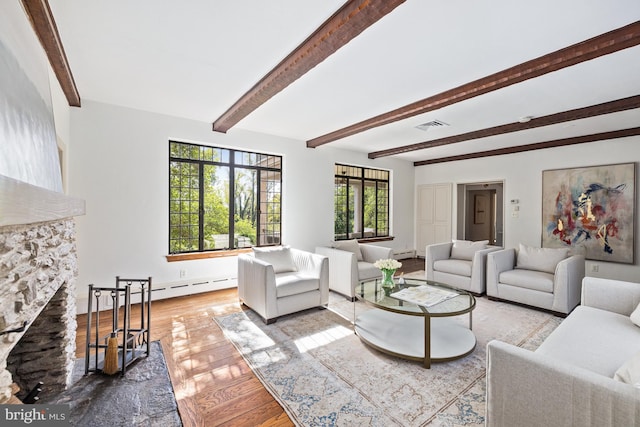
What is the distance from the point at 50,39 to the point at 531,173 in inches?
268

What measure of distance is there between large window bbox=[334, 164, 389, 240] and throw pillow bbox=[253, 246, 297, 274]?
2.27 m

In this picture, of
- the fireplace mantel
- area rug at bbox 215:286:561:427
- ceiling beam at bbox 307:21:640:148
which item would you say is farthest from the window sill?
ceiling beam at bbox 307:21:640:148

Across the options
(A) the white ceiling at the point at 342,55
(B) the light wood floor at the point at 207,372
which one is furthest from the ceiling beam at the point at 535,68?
(B) the light wood floor at the point at 207,372

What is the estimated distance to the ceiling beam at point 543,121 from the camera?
3.15 meters

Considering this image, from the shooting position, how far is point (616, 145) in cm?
445

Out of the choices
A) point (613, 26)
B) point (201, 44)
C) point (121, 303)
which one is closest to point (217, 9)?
point (201, 44)

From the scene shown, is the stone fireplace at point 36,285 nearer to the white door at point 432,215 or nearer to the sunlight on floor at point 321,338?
the sunlight on floor at point 321,338

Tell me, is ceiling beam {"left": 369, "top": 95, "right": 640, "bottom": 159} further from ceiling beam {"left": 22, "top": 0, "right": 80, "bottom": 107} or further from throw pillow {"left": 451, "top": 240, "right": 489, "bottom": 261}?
ceiling beam {"left": 22, "top": 0, "right": 80, "bottom": 107}

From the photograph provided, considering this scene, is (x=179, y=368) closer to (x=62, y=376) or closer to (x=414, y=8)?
(x=62, y=376)

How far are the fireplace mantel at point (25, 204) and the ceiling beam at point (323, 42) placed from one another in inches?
71.0

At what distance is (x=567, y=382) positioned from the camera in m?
1.20

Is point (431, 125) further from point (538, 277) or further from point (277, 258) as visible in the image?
point (277, 258)

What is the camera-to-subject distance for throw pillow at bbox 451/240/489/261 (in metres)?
4.57

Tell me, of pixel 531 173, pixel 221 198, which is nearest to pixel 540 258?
pixel 531 173
